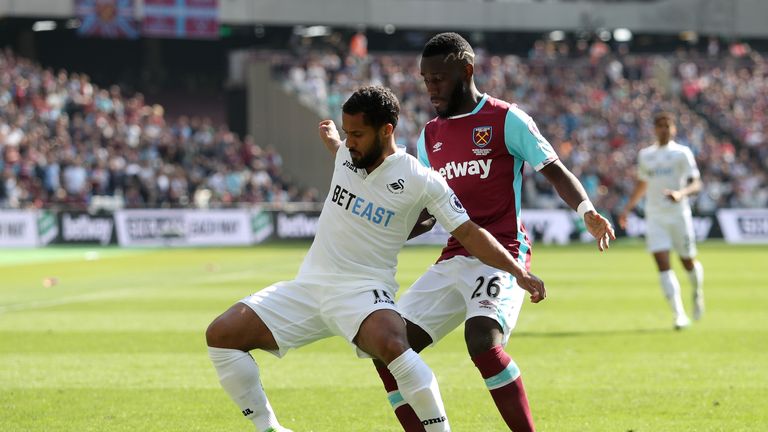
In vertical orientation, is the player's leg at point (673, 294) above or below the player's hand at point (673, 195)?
below

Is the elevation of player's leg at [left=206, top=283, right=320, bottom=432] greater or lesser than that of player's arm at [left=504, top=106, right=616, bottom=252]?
lesser

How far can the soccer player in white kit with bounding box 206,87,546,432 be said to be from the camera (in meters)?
6.32

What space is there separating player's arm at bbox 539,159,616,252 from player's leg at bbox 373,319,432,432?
1.24m

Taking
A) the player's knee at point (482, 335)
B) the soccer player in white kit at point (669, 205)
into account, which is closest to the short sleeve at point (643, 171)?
the soccer player in white kit at point (669, 205)

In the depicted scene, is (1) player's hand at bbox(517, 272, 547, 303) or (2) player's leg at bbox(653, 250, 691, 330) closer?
(1) player's hand at bbox(517, 272, 547, 303)

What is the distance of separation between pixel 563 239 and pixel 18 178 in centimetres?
1653

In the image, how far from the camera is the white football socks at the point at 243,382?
653 centimetres

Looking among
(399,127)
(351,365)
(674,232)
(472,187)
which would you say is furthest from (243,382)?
(399,127)

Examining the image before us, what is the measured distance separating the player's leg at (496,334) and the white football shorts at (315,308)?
58cm

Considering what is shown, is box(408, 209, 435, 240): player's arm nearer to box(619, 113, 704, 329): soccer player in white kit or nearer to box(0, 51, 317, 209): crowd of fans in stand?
box(619, 113, 704, 329): soccer player in white kit

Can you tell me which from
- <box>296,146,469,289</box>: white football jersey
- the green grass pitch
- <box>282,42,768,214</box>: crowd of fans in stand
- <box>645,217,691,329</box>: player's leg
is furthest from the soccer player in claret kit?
<box>282,42,768,214</box>: crowd of fans in stand

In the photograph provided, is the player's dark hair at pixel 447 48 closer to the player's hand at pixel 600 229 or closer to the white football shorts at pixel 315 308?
the player's hand at pixel 600 229

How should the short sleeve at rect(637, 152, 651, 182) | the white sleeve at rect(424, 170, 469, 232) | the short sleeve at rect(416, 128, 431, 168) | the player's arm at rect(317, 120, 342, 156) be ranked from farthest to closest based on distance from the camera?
the short sleeve at rect(637, 152, 651, 182) < the short sleeve at rect(416, 128, 431, 168) < the player's arm at rect(317, 120, 342, 156) < the white sleeve at rect(424, 170, 469, 232)

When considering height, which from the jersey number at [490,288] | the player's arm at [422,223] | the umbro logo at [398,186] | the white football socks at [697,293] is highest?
the umbro logo at [398,186]
